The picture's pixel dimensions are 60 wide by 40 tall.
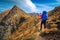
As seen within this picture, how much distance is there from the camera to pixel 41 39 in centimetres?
3453

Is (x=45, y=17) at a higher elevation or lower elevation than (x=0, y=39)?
higher

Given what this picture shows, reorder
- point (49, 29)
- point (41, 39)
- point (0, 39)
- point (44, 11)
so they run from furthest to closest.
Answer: point (0, 39) → point (49, 29) → point (41, 39) → point (44, 11)

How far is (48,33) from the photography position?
35.2 metres

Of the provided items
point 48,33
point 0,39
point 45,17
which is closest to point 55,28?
point 48,33

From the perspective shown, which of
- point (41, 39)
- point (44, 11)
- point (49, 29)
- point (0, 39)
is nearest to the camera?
point (44, 11)

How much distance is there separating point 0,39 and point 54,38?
152685 millimetres

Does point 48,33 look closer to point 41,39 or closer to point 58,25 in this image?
point 41,39

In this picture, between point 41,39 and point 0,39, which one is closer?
point 41,39

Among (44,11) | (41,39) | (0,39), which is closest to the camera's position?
(44,11)

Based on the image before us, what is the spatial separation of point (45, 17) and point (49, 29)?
5.71 meters

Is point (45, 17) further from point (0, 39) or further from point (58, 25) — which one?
point (0, 39)

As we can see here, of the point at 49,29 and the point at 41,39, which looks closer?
the point at 41,39

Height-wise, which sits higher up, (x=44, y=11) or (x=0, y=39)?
(x=44, y=11)

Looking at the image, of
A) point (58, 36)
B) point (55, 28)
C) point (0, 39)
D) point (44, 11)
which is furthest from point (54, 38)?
point (0, 39)
